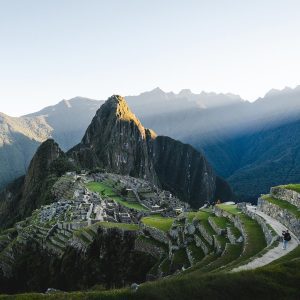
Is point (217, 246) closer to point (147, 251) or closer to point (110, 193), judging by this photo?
point (147, 251)

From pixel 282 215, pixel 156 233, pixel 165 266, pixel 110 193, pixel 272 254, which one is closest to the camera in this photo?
pixel 272 254

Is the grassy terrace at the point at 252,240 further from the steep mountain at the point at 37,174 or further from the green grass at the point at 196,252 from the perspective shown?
the steep mountain at the point at 37,174

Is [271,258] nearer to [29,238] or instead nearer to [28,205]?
[29,238]

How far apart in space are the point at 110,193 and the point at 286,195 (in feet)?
208

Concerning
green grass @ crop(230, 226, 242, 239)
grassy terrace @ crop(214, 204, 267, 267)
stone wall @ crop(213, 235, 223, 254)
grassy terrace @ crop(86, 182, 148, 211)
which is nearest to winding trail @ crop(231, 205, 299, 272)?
Result: grassy terrace @ crop(214, 204, 267, 267)

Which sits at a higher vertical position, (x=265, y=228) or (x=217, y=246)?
(x=265, y=228)

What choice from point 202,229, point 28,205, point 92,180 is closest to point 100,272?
point 202,229

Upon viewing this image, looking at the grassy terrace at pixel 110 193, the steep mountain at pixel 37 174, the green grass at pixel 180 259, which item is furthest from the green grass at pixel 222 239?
the steep mountain at pixel 37 174

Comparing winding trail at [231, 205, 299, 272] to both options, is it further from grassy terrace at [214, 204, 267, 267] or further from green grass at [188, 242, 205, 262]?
green grass at [188, 242, 205, 262]

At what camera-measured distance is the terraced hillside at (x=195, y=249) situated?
60.9 ft

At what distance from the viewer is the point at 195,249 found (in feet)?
125

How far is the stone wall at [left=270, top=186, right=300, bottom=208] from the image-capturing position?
36106 millimetres

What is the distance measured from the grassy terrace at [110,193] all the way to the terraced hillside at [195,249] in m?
24.2

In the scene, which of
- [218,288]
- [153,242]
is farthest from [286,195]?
[218,288]
